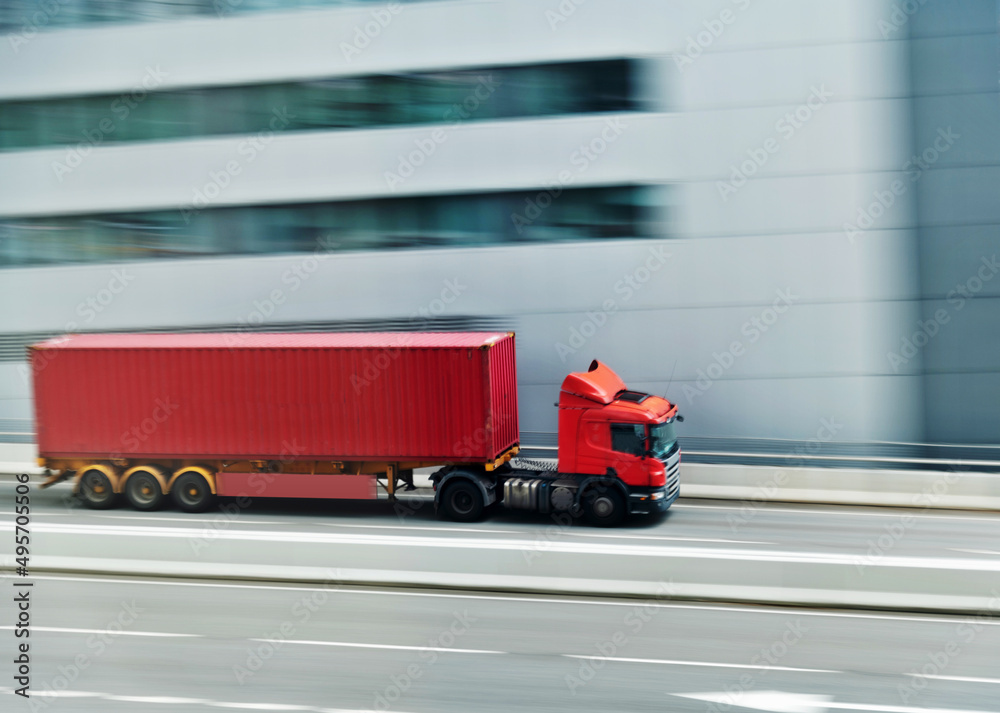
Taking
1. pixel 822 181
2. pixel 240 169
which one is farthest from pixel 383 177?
pixel 822 181

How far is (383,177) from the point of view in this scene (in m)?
22.7

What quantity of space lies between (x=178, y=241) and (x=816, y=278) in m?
15.7

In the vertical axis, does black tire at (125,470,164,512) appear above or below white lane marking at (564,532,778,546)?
above

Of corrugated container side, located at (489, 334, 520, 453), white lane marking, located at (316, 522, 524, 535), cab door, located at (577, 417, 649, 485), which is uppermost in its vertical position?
corrugated container side, located at (489, 334, 520, 453)

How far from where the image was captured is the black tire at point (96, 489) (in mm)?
18531

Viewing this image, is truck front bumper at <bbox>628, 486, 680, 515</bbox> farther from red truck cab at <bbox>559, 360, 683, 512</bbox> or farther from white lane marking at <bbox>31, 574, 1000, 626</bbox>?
white lane marking at <bbox>31, 574, 1000, 626</bbox>

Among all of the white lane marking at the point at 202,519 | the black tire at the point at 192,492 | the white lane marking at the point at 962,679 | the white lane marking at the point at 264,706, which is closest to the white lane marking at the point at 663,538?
the white lane marking at the point at 202,519

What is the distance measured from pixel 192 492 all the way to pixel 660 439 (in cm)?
920

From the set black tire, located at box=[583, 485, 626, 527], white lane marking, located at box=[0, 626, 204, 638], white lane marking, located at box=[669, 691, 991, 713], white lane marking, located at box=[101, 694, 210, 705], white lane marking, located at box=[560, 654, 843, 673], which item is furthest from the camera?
black tire, located at box=[583, 485, 626, 527]

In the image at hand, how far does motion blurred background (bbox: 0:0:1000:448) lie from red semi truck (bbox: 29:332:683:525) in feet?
14.9

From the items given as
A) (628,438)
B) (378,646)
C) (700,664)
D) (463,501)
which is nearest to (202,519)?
(463,501)

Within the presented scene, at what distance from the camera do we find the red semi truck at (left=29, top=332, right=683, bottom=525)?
1725cm

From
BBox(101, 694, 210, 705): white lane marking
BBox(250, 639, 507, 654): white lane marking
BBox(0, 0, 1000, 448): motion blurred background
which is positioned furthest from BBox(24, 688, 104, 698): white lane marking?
BBox(0, 0, 1000, 448): motion blurred background

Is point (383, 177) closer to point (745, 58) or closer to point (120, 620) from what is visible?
point (745, 58)
